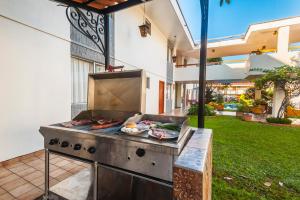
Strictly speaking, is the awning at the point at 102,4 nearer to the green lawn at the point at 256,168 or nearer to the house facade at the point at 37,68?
the house facade at the point at 37,68

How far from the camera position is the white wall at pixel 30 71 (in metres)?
2.56

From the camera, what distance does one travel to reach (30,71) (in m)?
2.90

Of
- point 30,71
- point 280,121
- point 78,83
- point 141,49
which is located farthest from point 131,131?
point 280,121

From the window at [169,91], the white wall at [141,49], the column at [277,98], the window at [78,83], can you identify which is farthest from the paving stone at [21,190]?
the column at [277,98]

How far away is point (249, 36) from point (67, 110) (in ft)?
33.1

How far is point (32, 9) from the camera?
2877mm

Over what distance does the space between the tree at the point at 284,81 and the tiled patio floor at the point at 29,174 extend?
8.13m

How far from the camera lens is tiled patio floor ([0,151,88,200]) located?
1.94 meters

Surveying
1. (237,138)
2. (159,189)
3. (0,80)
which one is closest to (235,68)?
(237,138)

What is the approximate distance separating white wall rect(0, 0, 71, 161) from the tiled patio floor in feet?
0.58

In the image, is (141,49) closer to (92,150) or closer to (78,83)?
(78,83)

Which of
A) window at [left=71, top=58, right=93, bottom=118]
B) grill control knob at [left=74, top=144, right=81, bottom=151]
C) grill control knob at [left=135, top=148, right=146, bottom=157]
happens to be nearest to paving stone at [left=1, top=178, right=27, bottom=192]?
grill control knob at [left=74, top=144, right=81, bottom=151]

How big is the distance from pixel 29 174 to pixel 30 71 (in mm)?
1768

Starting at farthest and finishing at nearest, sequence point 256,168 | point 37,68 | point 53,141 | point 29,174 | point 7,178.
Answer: point 37,68, point 256,168, point 29,174, point 7,178, point 53,141
